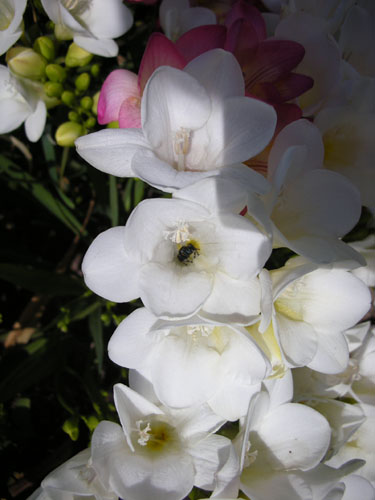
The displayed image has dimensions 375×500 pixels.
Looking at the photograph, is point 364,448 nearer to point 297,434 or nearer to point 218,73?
point 297,434

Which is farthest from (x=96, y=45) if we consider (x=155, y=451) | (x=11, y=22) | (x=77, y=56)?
(x=155, y=451)

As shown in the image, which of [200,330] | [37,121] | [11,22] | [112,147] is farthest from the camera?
[37,121]

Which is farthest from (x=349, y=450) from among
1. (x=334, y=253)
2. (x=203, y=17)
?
(x=203, y=17)

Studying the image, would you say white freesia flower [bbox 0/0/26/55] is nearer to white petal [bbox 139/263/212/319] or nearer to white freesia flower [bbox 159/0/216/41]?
white freesia flower [bbox 159/0/216/41]

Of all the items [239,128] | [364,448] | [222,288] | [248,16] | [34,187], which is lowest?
[364,448]

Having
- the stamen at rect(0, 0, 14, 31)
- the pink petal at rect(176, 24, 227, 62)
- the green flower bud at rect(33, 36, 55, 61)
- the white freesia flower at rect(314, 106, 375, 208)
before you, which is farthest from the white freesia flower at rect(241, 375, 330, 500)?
the stamen at rect(0, 0, 14, 31)

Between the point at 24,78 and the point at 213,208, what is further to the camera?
the point at 24,78

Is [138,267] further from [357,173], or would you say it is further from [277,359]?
[357,173]
